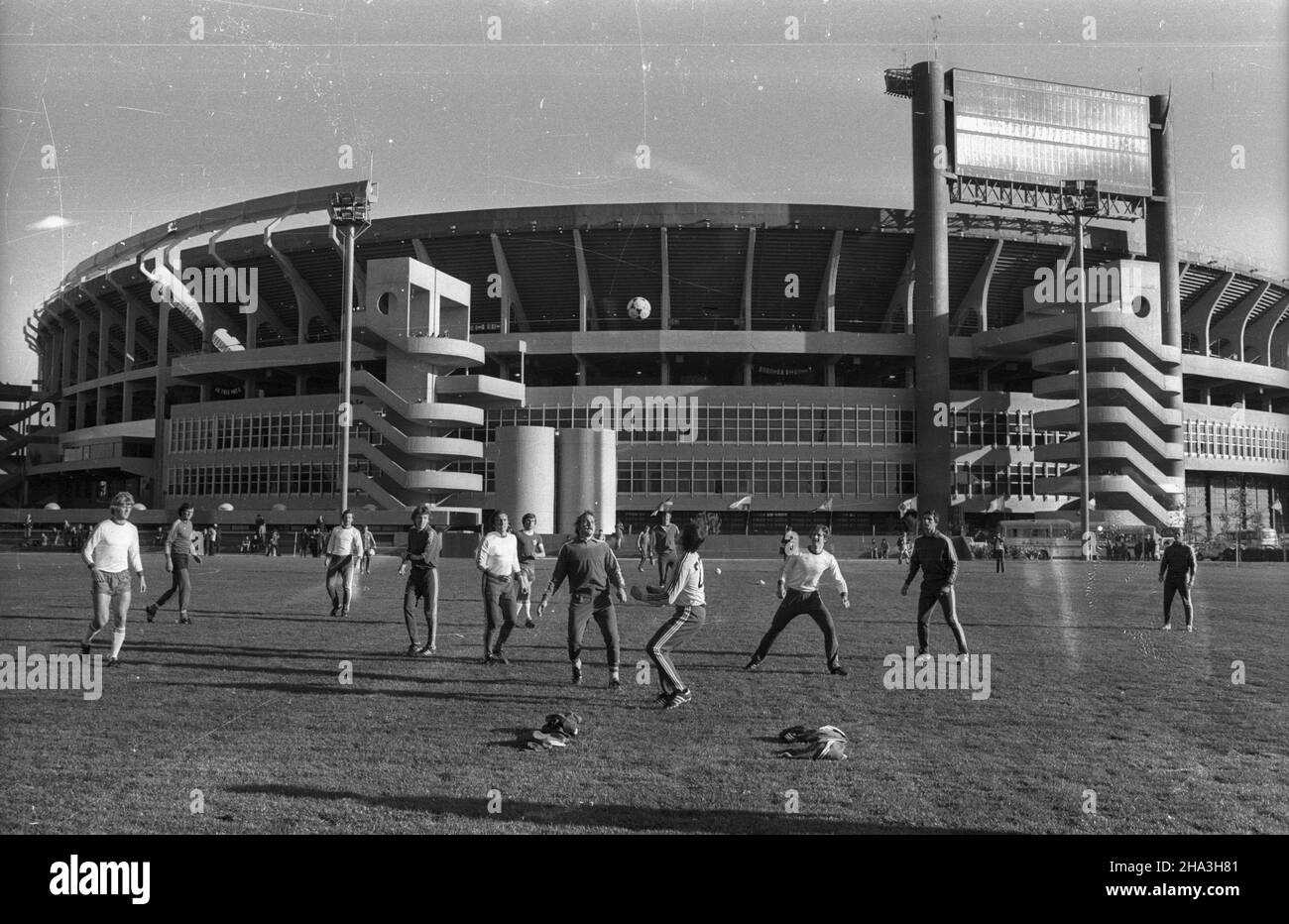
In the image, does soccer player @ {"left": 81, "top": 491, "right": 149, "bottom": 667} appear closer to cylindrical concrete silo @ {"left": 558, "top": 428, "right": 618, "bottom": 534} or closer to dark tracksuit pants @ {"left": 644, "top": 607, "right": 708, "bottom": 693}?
dark tracksuit pants @ {"left": 644, "top": 607, "right": 708, "bottom": 693}

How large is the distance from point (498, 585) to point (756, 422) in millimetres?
60649

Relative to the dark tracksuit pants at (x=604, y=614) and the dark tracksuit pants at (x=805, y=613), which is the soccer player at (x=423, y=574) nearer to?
the dark tracksuit pants at (x=604, y=614)

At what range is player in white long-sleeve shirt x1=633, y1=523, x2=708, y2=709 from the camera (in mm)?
10422

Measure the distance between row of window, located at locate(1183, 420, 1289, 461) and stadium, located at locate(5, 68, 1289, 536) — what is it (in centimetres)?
23

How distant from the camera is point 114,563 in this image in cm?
1225

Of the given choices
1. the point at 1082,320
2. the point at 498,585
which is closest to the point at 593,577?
the point at 498,585

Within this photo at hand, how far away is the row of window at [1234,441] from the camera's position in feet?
252

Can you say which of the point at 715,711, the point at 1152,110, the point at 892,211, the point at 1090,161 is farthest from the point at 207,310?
the point at 715,711

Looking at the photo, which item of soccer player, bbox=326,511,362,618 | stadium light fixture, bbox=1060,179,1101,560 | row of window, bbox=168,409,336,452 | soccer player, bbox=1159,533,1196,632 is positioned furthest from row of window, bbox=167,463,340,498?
soccer player, bbox=1159,533,1196,632

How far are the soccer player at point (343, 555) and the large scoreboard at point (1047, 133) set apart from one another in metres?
63.2

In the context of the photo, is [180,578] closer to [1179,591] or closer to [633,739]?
[633,739]

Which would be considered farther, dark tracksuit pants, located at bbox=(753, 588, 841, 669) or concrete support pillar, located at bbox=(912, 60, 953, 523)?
concrete support pillar, located at bbox=(912, 60, 953, 523)
